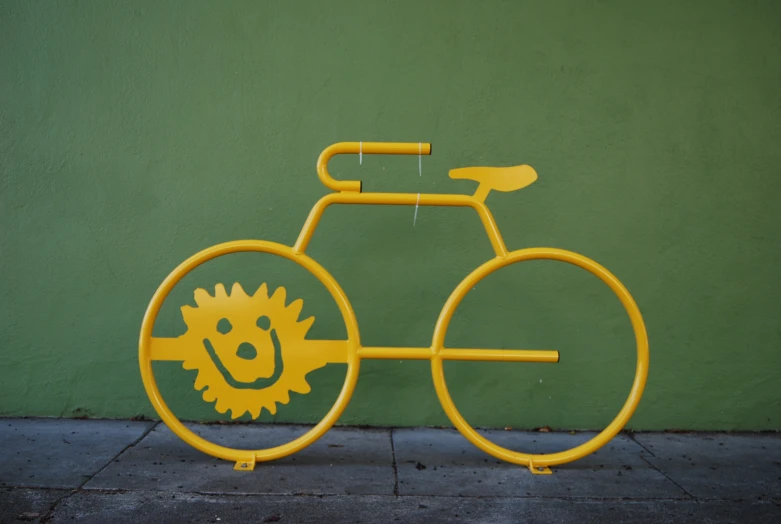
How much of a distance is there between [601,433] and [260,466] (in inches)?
58.7

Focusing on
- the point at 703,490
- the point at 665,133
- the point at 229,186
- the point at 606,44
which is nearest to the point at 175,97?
the point at 229,186

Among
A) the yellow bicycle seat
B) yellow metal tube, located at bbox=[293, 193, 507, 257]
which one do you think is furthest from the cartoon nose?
the yellow bicycle seat

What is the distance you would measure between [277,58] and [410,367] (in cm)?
173

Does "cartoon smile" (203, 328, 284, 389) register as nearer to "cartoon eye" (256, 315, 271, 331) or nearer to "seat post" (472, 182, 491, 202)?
"cartoon eye" (256, 315, 271, 331)

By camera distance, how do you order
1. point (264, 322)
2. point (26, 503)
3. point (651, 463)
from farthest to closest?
point (264, 322)
point (651, 463)
point (26, 503)

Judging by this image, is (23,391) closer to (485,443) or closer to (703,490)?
(485,443)

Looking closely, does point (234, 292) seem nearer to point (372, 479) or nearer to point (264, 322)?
point (264, 322)

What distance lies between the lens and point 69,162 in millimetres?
3371

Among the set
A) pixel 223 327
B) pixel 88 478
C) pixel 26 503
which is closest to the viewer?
pixel 26 503

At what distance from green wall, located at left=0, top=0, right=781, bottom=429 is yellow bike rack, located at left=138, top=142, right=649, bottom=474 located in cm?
53

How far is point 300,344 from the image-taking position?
282 cm

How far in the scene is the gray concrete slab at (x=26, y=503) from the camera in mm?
2293

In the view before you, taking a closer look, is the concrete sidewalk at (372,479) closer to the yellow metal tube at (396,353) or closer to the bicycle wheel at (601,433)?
the bicycle wheel at (601,433)

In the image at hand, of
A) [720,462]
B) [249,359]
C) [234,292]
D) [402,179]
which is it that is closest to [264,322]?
[249,359]
